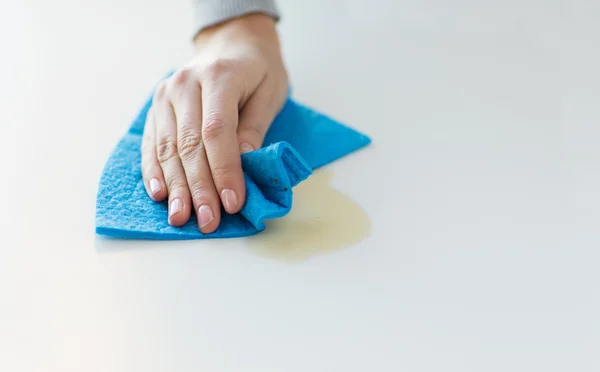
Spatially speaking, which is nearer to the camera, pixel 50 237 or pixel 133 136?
pixel 50 237

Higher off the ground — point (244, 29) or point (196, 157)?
point (244, 29)

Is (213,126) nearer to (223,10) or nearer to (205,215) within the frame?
(205,215)

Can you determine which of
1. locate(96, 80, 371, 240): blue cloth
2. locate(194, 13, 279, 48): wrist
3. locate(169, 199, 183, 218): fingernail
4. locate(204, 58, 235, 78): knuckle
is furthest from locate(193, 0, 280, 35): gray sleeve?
locate(169, 199, 183, 218): fingernail

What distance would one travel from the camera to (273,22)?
1007 mm

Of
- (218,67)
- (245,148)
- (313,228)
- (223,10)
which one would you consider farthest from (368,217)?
(223,10)

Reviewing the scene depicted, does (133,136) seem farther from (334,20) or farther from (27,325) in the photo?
(334,20)

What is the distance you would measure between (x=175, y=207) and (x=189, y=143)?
0.31 feet

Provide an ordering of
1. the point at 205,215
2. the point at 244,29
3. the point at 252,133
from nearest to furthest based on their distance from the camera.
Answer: the point at 205,215 < the point at 252,133 < the point at 244,29

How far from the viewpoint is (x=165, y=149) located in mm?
805

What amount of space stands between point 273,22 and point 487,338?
0.61m

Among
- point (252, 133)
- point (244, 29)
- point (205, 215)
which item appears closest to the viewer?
point (205, 215)

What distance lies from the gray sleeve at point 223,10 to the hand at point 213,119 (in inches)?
0.5

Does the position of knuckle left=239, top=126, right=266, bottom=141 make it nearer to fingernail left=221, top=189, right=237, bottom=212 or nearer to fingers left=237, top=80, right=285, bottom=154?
fingers left=237, top=80, right=285, bottom=154

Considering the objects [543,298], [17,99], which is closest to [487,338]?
[543,298]
